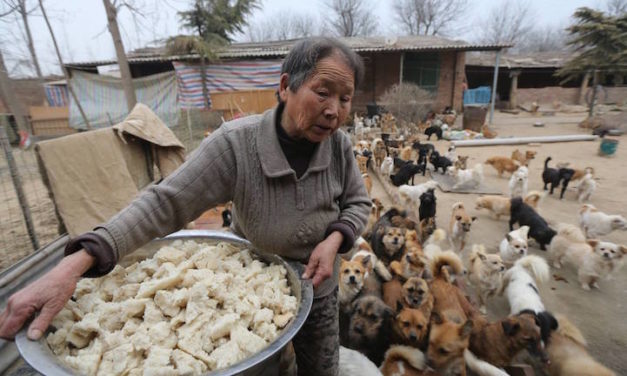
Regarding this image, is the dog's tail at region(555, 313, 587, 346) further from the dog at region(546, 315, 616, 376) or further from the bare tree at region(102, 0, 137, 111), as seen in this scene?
the bare tree at region(102, 0, 137, 111)

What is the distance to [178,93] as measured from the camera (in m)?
16.7

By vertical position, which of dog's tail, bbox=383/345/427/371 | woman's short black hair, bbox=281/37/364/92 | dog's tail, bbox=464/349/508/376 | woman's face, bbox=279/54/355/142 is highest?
woman's short black hair, bbox=281/37/364/92

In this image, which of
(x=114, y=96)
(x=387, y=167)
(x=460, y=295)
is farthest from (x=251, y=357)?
(x=114, y=96)

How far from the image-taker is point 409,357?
2619 millimetres

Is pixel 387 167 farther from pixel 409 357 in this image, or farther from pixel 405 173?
pixel 409 357

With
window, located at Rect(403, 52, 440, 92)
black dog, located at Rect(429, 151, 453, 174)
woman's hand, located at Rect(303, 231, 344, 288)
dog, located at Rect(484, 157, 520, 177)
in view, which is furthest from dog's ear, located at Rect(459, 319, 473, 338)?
window, located at Rect(403, 52, 440, 92)

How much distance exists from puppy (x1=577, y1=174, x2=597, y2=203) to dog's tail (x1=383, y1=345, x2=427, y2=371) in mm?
6867

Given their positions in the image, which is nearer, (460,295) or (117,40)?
(460,295)

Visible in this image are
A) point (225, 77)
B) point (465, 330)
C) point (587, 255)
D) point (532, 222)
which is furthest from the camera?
point (225, 77)

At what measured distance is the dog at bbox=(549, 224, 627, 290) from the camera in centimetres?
421

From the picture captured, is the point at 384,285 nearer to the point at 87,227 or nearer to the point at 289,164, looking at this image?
the point at 289,164

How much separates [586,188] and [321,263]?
8.42m

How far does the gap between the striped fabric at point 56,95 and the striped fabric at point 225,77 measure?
31.0 ft

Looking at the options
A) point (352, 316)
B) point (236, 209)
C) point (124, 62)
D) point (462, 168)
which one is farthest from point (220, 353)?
point (124, 62)
